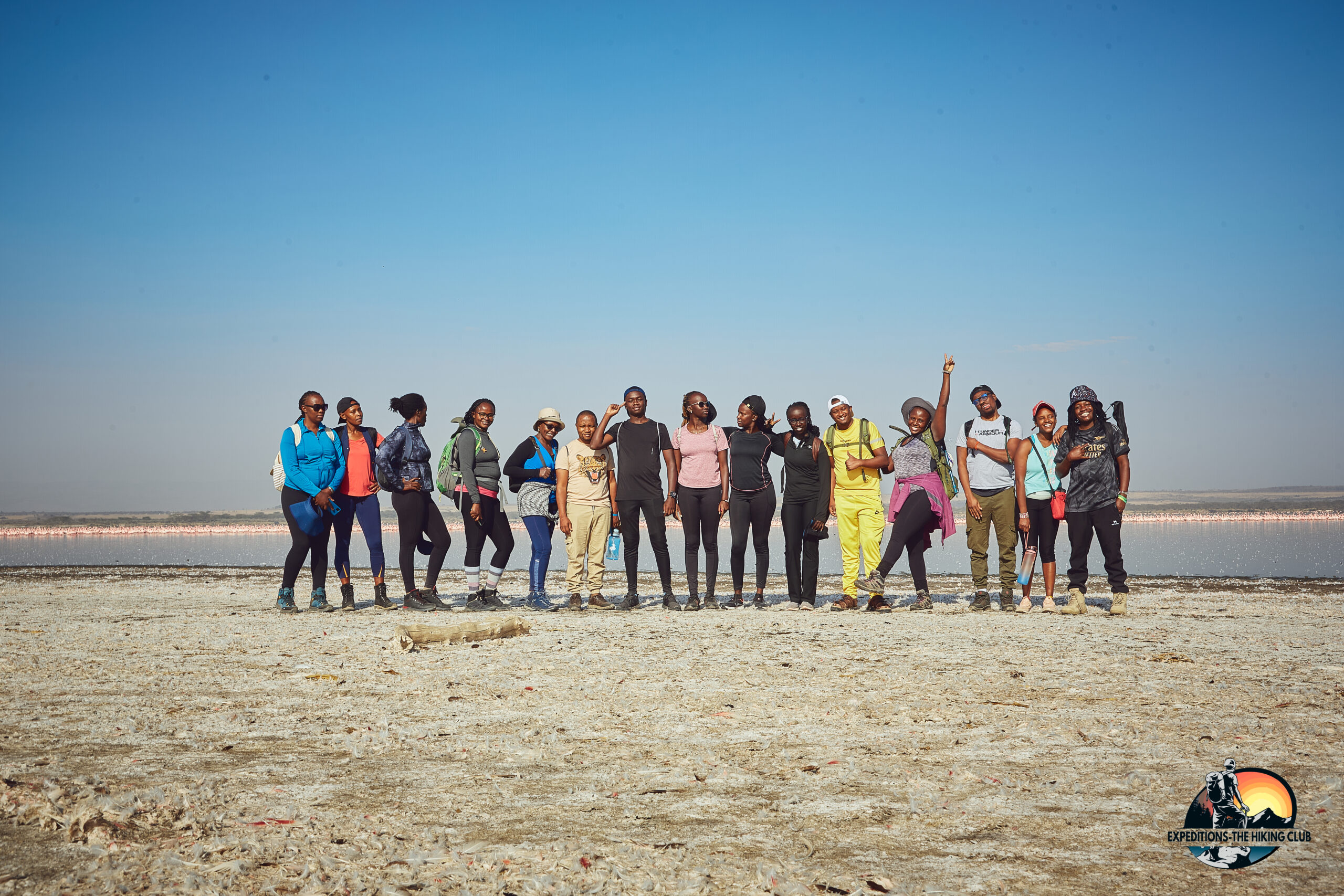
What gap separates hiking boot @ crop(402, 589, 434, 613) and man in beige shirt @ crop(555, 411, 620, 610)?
146 centimetres

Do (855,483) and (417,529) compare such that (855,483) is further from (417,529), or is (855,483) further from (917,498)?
(417,529)

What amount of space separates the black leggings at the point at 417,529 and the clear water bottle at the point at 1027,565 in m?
6.10

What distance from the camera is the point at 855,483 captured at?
9.13 m

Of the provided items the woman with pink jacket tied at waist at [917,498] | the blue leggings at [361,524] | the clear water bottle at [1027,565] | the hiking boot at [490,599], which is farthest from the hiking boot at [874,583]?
the blue leggings at [361,524]

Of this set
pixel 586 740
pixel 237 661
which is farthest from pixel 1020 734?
pixel 237 661

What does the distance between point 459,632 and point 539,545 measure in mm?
2829

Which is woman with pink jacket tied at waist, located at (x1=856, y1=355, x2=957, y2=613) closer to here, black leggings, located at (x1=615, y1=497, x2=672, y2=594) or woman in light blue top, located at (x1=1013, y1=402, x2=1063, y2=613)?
woman in light blue top, located at (x1=1013, y1=402, x2=1063, y2=613)

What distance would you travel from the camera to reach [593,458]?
9.10m

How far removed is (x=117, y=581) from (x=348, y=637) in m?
9.59

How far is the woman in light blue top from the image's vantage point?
29.1 feet

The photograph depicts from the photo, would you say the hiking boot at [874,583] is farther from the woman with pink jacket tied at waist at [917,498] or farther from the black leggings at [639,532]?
the black leggings at [639,532]

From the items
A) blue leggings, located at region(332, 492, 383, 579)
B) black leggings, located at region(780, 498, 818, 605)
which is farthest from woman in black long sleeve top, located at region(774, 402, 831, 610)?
blue leggings, located at region(332, 492, 383, 579)

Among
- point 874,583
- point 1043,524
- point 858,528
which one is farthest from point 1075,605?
point 858,528

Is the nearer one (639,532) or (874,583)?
(874,583)
